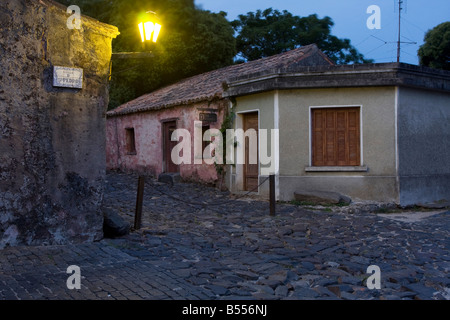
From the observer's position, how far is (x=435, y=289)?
179 inches

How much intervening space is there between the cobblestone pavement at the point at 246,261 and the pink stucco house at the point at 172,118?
627cm

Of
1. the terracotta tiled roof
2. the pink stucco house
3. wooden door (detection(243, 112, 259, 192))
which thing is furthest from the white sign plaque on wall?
the terracotta tiled roof

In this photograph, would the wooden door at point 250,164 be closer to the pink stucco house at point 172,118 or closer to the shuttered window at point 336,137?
the pink stucco house at point 172,118

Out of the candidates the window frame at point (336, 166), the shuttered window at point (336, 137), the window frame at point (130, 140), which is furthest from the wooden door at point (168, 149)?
the shuttered window at point (336, 137)

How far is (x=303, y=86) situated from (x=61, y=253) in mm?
7355

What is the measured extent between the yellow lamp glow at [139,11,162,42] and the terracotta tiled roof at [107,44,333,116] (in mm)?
5773

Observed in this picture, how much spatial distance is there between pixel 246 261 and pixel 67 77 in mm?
3626

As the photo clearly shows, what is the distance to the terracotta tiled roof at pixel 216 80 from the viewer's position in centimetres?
1479

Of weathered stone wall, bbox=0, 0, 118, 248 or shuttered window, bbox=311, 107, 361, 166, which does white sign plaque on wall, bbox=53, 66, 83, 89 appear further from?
shuttered window, bbox=311, 107, 361, 166

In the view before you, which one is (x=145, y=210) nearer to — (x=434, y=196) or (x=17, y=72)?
(x=17, y=72)

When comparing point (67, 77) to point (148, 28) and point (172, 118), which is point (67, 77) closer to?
point (148, 28)

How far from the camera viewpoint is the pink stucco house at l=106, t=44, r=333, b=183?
14586 millimetres

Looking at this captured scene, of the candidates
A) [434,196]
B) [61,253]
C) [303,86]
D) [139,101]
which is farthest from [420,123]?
[139,101]

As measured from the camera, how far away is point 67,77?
19.9 ft
